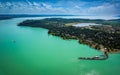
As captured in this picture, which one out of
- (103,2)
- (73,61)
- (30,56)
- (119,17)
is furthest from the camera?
(119,17)

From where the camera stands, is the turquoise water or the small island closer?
the turquoise water

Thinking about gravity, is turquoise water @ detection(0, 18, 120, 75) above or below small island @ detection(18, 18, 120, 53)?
below

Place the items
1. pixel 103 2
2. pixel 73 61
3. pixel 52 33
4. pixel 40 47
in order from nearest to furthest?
pixel 73 61, pixel 40 47, pixel 52 33, pixel 103 2

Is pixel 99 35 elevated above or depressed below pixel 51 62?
above

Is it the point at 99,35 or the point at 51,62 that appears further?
the point at 99,35

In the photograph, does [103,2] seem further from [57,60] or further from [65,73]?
[65,73]

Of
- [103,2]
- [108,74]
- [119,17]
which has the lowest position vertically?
[108,74]

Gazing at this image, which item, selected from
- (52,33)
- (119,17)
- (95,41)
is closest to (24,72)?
(95,41)

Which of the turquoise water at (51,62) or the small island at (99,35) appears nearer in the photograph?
the turquoise water at (51,62)

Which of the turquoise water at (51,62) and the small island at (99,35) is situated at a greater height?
the small island at (99,35)

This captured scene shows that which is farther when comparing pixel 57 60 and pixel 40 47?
pixel 40 47

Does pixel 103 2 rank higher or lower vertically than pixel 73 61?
higher
